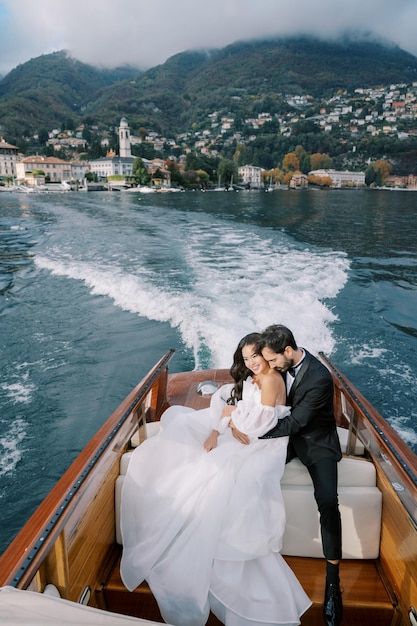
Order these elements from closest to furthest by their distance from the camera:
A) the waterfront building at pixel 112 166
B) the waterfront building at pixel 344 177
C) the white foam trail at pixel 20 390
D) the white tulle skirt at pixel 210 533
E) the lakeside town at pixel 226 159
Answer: the white tulle skirt at pixel 210 533
the white foam trail at pixel 20 390
the lakeside town at pixel 226 159
the waterfront building at pixel 112 166
the waterfront building at pixel 344 177

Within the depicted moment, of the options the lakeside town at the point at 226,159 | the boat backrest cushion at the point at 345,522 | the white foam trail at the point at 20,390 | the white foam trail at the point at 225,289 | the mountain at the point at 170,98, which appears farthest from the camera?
the mountain at the point at 170,98

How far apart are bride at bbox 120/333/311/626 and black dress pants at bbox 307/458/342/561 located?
6.5 inches

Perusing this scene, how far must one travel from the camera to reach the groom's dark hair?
83.4 inches

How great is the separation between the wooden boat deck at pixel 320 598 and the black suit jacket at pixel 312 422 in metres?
0.48

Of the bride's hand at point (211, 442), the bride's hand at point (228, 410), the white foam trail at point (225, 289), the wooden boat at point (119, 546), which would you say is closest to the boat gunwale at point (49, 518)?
the wooden boat at point (119, 546)

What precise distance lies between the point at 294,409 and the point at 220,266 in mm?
8881

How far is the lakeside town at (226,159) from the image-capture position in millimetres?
81312

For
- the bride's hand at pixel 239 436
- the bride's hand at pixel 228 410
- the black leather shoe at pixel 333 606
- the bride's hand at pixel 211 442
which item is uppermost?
the bride's hand at pixel 228 410

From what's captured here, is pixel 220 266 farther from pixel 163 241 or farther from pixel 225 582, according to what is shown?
pixel 225 582

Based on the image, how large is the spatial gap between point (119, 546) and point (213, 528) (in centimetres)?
55

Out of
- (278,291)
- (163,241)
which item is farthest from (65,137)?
(278,291)

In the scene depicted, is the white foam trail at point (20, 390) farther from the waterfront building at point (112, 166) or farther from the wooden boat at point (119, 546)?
the waterfront building at point (112, 166)

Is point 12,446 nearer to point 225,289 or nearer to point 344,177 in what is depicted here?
point 225,289

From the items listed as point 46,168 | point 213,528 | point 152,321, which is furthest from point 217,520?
point 46,168
